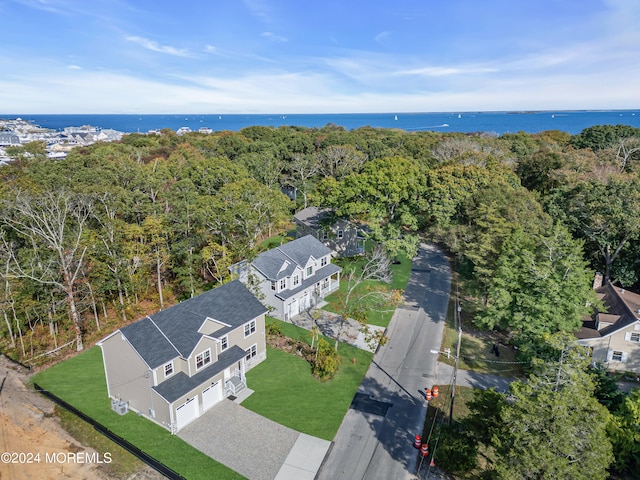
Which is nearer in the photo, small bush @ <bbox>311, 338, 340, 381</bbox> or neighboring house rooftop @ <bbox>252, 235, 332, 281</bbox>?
small bush @ <bbox>311, 338, 340, 381</bbox>

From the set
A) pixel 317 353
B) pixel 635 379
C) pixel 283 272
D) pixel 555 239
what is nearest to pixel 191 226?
pixel 283 272

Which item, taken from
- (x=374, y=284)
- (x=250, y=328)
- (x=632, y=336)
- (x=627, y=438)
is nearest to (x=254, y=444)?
(x=250, y=328)

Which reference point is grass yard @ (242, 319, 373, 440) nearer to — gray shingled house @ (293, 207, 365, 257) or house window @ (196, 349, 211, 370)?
house window @ (196, 349, 211, 370)

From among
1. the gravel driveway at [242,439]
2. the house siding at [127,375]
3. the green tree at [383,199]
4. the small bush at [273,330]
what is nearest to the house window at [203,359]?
the house siding at [127,375]

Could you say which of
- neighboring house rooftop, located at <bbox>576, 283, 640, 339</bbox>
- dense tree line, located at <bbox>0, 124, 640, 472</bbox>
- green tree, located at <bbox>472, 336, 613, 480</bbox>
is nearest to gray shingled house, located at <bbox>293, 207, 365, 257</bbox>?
dense tree line, located at <bbox>0, 124, 640, 472</bbox>

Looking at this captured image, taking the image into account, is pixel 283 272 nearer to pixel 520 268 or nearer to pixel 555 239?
pixel 520 268
